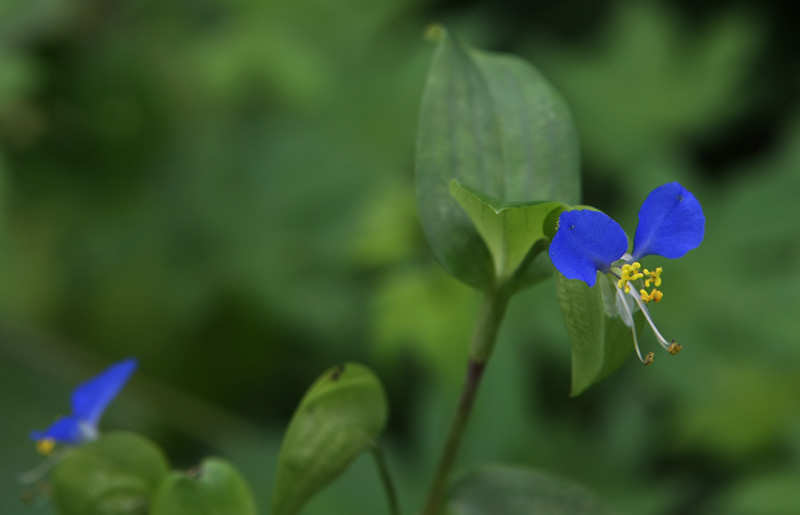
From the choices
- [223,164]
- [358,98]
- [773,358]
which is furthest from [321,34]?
[773,358]

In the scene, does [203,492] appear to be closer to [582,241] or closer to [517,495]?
Result: [517,495]

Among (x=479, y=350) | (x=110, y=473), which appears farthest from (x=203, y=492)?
(x=479, y=350)

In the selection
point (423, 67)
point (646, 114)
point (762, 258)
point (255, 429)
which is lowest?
point (255, 429)

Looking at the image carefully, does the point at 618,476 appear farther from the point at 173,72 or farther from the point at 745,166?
the point at 173,72

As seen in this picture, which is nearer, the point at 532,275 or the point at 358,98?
the point at 532,275

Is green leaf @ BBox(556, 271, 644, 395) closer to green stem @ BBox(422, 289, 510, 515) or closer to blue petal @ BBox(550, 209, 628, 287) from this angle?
blue petal @ BBox(550, 209, 628, 287)

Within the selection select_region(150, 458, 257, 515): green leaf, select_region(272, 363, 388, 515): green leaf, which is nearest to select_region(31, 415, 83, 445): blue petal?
select_region(150, 458, 257, 515): green leaf
